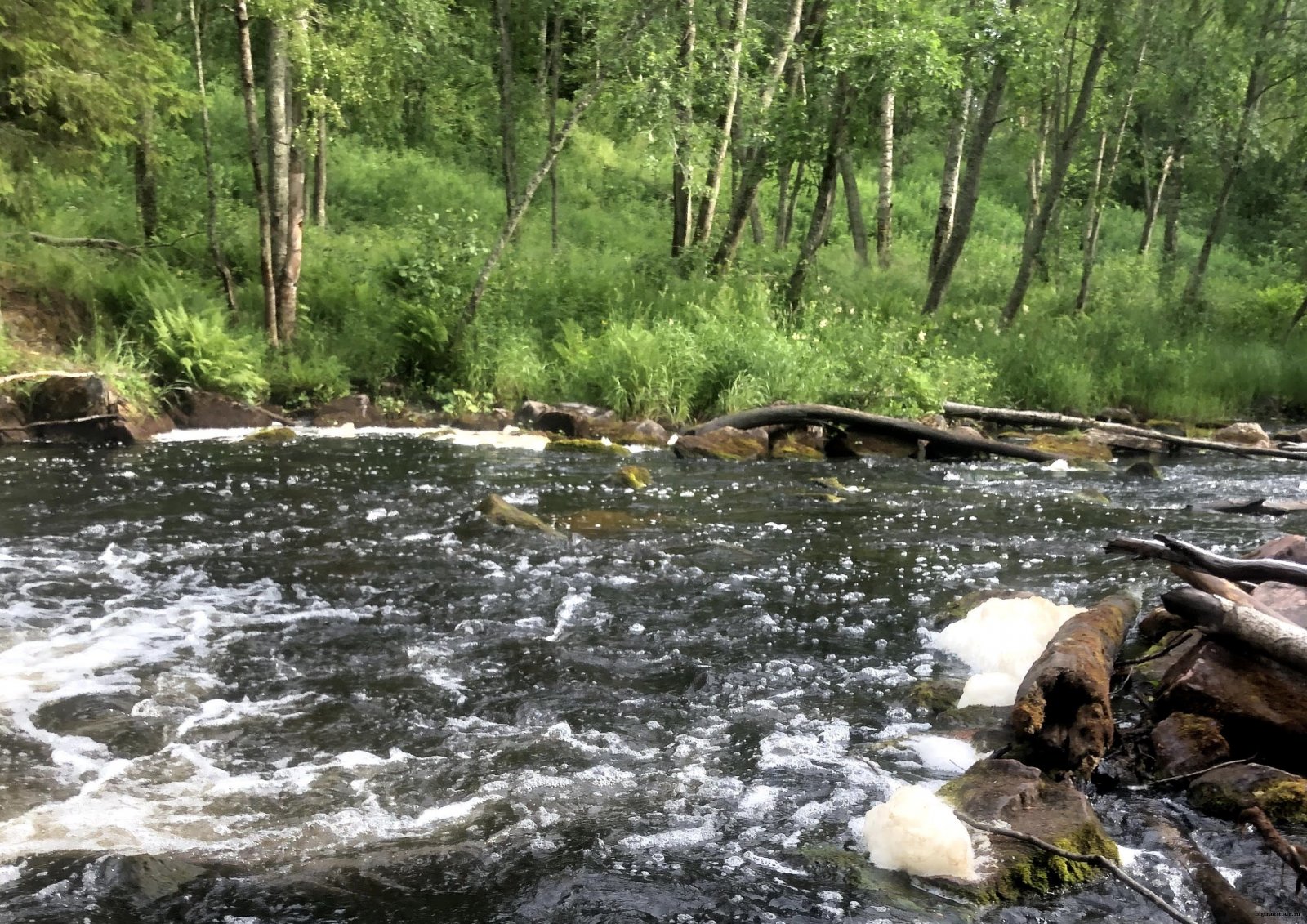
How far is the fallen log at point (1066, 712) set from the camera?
156 inches

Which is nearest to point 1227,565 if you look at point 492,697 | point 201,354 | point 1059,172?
point 492,697

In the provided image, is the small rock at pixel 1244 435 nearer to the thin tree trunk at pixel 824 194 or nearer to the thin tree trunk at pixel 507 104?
the thin tree trunk at pixel 824 194

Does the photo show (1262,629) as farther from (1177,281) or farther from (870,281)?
(1177,281)

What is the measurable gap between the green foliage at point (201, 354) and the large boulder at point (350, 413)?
0.93 meters

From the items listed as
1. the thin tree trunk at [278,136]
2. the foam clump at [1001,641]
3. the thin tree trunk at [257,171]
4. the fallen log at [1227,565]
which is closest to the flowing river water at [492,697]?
the foam clump at [1001,641]

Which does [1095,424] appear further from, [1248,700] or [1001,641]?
[1248,700]

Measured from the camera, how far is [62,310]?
14.1 meters

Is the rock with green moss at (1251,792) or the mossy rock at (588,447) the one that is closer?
the rock with green moss at (1251,792)

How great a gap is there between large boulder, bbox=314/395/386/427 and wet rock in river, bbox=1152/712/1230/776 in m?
12.1

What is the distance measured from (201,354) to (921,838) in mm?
12882

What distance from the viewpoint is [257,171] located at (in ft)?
46.8

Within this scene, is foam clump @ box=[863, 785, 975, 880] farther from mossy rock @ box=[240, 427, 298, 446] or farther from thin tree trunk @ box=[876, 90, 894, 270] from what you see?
thin tree trunk @ box=[876, 90, 894, 270]

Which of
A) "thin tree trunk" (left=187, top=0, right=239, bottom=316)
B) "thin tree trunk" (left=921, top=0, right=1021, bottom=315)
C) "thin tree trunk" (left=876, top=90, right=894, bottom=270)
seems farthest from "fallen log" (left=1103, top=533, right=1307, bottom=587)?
"thin tree trunk" (left=876, top=90, right=894, bottom=270)

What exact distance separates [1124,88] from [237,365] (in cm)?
1813
